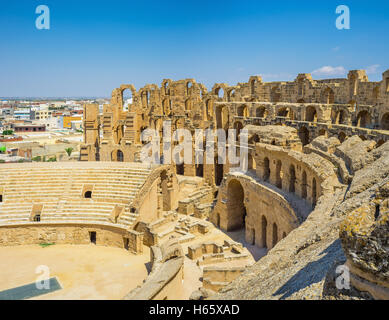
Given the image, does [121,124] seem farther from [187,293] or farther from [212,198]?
[187,293]

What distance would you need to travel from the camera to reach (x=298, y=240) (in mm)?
9570

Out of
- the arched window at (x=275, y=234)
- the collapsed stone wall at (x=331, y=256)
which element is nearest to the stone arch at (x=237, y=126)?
the arched window at (x=275, y=234)

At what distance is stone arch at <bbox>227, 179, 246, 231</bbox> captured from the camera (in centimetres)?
2267

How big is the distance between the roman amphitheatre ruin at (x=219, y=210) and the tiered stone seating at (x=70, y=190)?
0.08 meters

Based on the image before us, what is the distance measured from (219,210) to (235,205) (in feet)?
3.77

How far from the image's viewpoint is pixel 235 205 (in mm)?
22984

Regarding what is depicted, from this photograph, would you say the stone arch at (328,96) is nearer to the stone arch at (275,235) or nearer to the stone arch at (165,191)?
the stone arch at (275,235)

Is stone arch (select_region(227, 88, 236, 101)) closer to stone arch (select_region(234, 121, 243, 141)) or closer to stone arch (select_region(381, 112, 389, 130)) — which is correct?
stone arch (select_region(234, 121, 243, 141))

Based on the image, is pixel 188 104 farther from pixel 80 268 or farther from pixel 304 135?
pixel 80 268

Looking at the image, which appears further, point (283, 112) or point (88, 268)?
point (283, 112)

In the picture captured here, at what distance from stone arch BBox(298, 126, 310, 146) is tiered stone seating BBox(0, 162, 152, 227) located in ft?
36.2

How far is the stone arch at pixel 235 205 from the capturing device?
893 inches

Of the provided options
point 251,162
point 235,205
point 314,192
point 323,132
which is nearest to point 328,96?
point 323,132

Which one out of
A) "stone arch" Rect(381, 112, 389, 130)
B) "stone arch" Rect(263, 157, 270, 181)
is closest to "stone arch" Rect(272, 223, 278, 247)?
"stone arch" Rect(263, 157, 270, 181)
